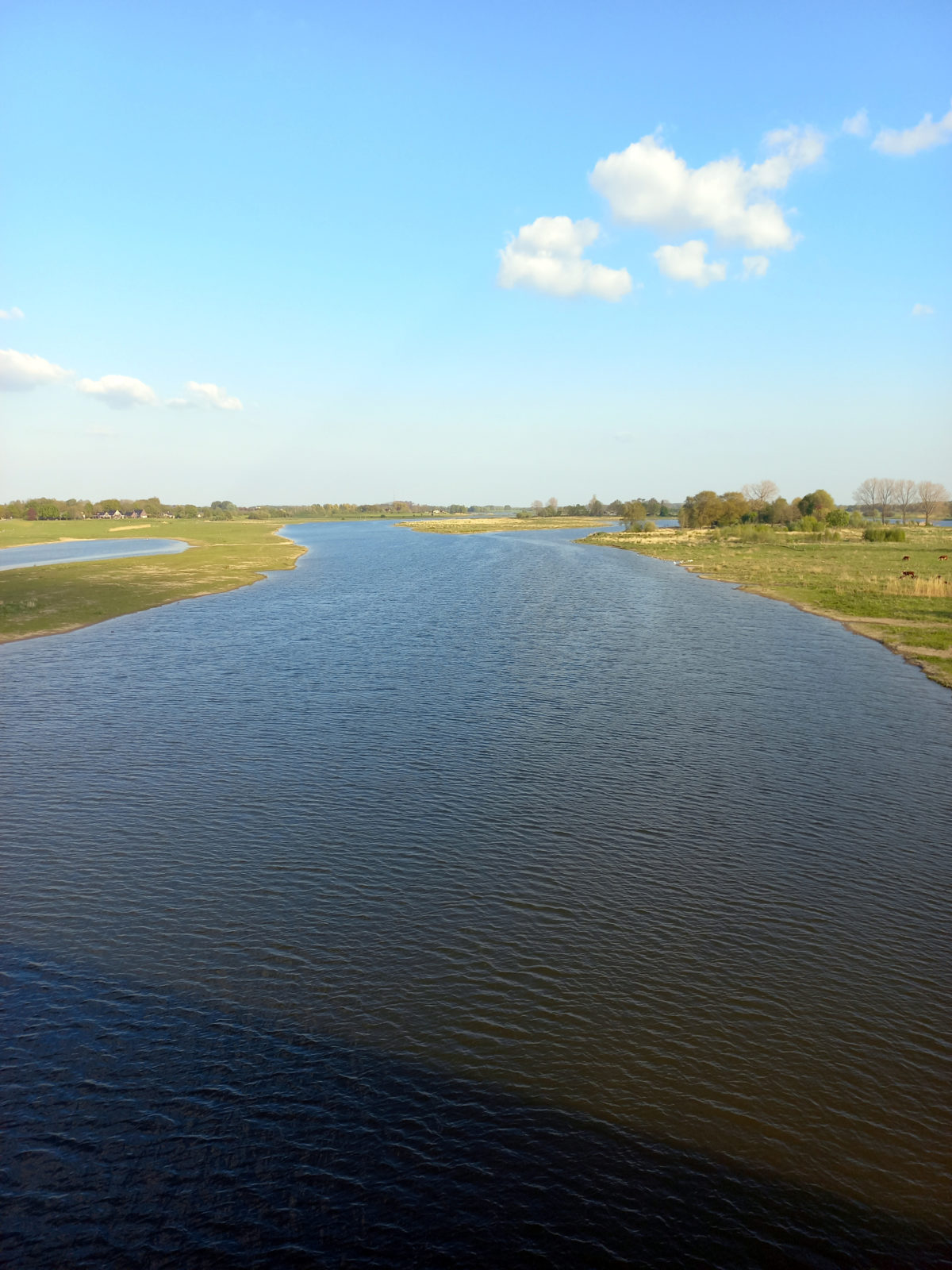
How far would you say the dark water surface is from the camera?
8.94m

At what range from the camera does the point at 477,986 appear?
12.8m

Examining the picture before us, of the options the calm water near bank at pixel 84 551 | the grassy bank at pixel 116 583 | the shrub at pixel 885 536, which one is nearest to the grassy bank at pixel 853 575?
the shrub at pixel 885 536

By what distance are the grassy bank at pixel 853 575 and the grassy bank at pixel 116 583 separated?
47364 mm

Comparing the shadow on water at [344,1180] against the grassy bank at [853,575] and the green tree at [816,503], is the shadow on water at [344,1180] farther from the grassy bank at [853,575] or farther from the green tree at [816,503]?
the green tree at [816,503]

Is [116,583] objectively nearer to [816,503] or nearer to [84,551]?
[84,551]

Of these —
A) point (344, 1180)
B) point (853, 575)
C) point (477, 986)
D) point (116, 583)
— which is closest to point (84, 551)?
point (116, 583)

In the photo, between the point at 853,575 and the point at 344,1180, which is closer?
the point at 344,1180

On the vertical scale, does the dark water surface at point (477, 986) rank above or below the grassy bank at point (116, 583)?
below

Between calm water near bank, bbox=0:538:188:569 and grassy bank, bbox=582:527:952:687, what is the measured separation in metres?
71.7

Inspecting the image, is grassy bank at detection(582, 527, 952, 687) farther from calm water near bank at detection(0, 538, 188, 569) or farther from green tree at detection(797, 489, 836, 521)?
calm water near bank at detection(0, 538, 188, 569)

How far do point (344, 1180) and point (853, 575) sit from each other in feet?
236

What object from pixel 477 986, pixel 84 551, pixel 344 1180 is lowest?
pixel 344 1180

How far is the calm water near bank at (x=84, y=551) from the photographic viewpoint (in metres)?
92.9

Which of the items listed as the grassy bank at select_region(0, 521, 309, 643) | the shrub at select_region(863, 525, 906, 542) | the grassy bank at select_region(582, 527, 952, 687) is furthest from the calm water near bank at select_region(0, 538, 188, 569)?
the shrub at select_region(863, 525, 906, 542)
